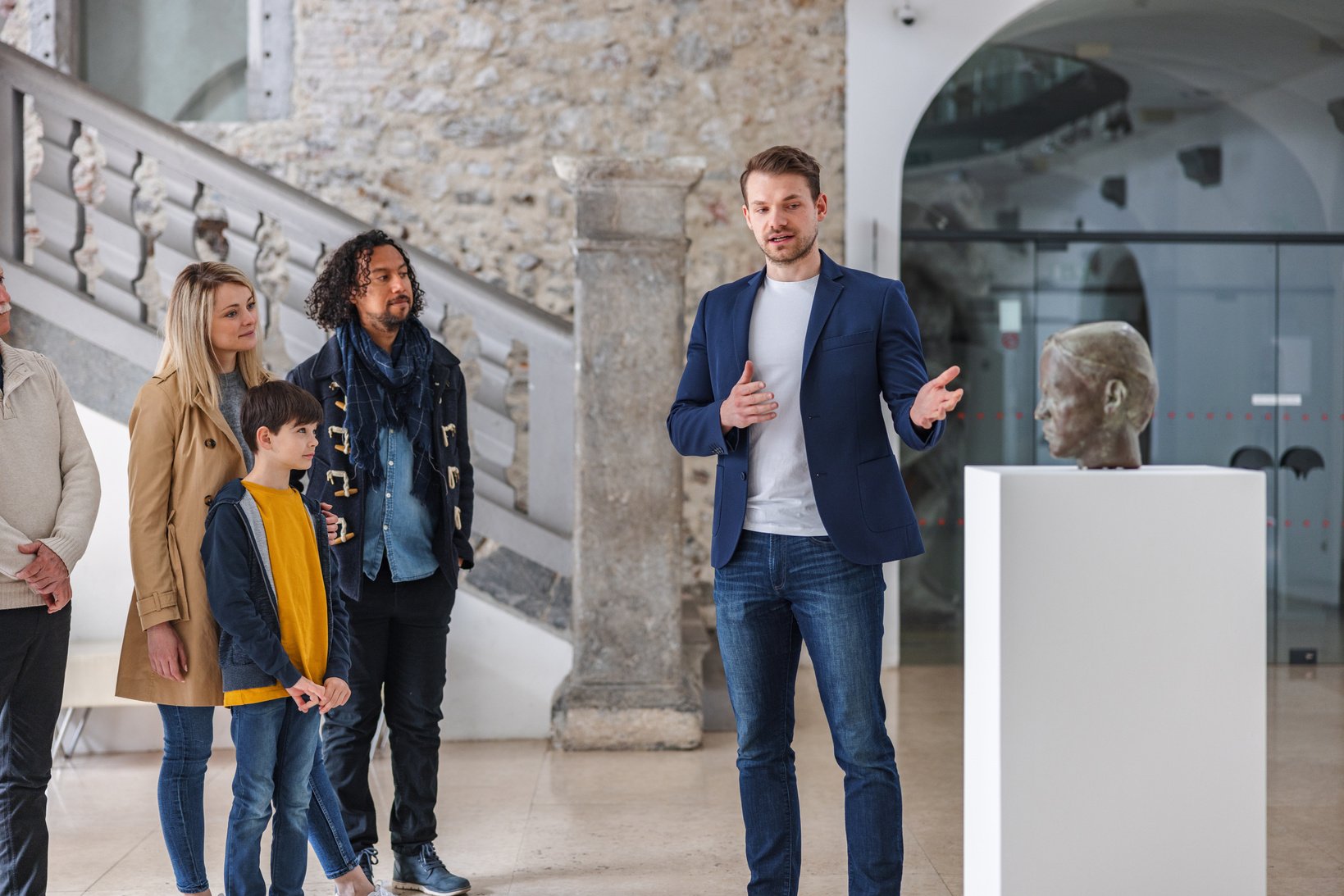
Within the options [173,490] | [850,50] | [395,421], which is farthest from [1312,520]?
[173,490]

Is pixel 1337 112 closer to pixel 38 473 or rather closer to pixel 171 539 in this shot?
pixel 171 539

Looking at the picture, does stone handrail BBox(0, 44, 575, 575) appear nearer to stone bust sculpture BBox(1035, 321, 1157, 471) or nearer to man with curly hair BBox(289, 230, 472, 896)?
man with curly hair BBox(289, 230, 472, 896)

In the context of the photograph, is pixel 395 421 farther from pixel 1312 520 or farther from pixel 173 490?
pixel 1312 520

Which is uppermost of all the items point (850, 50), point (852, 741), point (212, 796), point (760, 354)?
point (850, 50)


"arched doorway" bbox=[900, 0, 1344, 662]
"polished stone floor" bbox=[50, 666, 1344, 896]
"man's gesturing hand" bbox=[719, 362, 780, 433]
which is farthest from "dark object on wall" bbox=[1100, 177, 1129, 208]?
"man's gesturing hand" bbox=[719, 362, 780, 433]

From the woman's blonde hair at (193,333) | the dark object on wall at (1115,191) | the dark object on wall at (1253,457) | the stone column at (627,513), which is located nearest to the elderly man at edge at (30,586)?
the woman's blonde hair at (193,333)

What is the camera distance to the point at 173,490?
2.41m

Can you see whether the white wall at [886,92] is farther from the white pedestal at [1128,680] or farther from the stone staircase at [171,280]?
the white pedestal at [1128,680]

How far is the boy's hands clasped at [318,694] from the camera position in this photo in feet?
7.52

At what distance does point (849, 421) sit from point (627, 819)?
5.74 ft

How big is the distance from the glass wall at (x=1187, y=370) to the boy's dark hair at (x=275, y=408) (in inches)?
178

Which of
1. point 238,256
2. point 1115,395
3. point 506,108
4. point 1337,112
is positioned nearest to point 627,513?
point 238,256

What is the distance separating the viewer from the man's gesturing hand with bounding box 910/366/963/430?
2.02 m

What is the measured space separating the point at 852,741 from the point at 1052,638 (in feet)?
1.32
